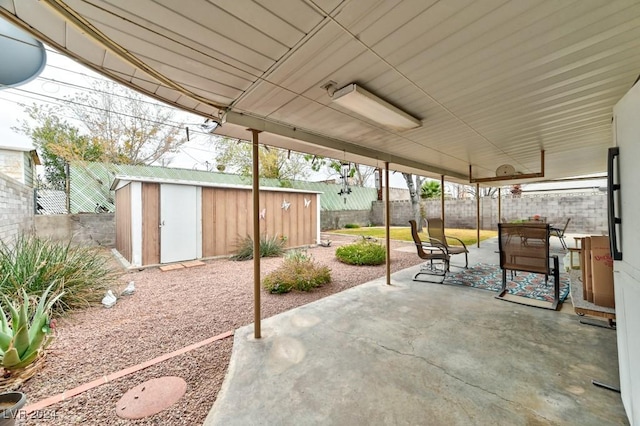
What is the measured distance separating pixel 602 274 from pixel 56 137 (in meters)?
14.3

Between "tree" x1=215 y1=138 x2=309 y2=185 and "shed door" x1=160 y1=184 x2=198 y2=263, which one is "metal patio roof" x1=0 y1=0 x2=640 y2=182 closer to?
"shed door" x1=160 y1=184 x2=198 y2=263

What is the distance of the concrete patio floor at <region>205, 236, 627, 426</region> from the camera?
1.56 meters

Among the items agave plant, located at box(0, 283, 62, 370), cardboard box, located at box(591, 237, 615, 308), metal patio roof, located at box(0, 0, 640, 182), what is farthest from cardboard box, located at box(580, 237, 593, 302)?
agave plant, located at box(0, 283, 62, 370)

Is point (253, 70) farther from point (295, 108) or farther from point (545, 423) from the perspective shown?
point (545, 423)

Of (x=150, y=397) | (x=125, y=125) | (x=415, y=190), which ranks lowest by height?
(x=150, y=397)

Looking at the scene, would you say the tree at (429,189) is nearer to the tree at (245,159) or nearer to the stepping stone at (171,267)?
the tree at (245,159)

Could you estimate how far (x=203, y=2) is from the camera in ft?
3.76

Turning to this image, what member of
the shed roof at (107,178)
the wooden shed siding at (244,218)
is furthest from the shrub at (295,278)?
the shed roof at (107,178)

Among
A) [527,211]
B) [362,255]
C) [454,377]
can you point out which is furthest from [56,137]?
[527,211]

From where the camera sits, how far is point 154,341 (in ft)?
8.28

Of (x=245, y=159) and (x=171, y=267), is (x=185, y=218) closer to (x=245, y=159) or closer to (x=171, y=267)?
(x=171, y=267)

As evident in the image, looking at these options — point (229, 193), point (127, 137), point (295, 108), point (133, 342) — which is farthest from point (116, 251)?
point (295, 108)

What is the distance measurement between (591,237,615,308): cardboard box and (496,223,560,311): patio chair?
892mm

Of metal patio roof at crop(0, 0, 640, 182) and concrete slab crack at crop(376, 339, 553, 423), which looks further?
concrete slab crack at crop(376, 339, 553, 423)
